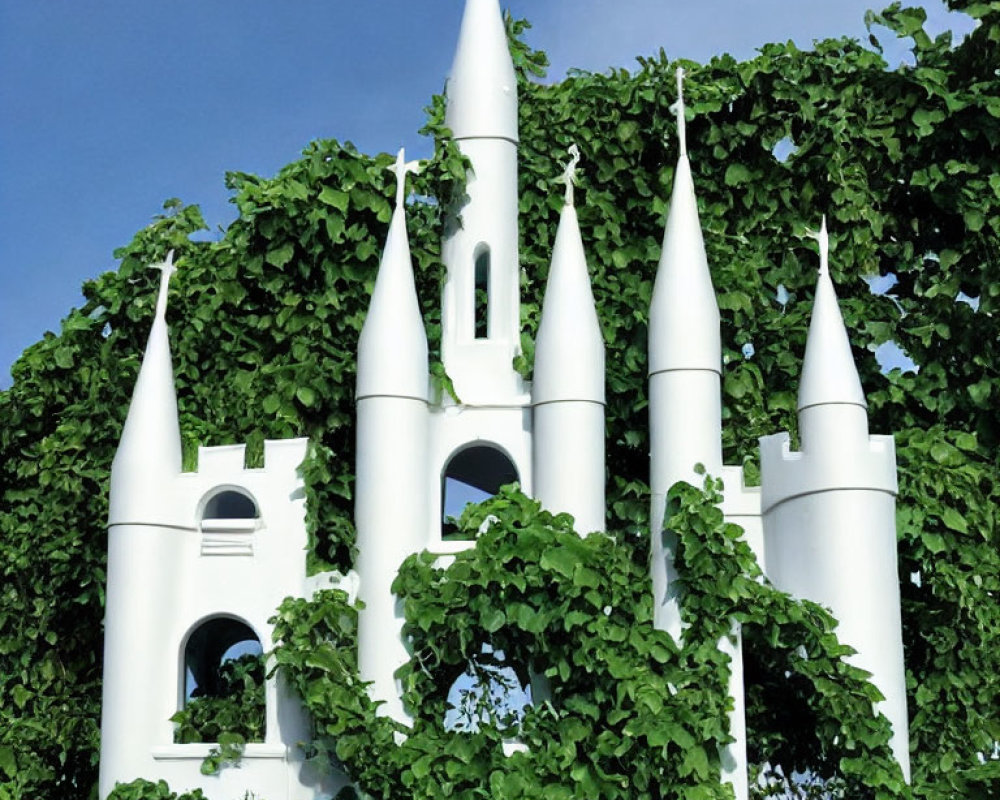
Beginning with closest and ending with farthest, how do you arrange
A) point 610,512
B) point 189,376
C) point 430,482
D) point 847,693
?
point 847,693, point 430,482, point 610,512, point 189,376

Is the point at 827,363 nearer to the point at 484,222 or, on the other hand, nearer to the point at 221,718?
the point at 484,222

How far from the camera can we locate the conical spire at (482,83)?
19672 millimetres

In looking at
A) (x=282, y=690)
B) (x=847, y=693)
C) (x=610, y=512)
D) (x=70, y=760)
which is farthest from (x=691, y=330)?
(x=70, y=760)

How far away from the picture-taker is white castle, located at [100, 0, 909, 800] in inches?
687

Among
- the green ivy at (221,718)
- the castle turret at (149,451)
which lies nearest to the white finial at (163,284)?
the castle turret at (149,451)

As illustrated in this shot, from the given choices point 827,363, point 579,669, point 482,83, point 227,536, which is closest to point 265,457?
point 227,536

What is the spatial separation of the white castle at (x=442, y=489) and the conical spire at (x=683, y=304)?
2cm

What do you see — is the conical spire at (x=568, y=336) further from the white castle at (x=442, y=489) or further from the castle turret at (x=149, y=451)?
the castle turret at (x=149, y=451)

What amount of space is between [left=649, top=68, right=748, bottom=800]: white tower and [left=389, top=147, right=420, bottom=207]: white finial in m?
2.69

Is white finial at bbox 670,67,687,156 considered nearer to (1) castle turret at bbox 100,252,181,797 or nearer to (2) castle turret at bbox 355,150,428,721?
Answer: (2) castle turret at bbox 355,150,428,721

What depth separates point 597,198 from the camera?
2111 centimetres

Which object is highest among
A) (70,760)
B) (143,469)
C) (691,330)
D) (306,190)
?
(306,190)

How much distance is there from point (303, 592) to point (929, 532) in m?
6.27

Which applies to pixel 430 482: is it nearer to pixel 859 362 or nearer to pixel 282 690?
pixel 282 690
